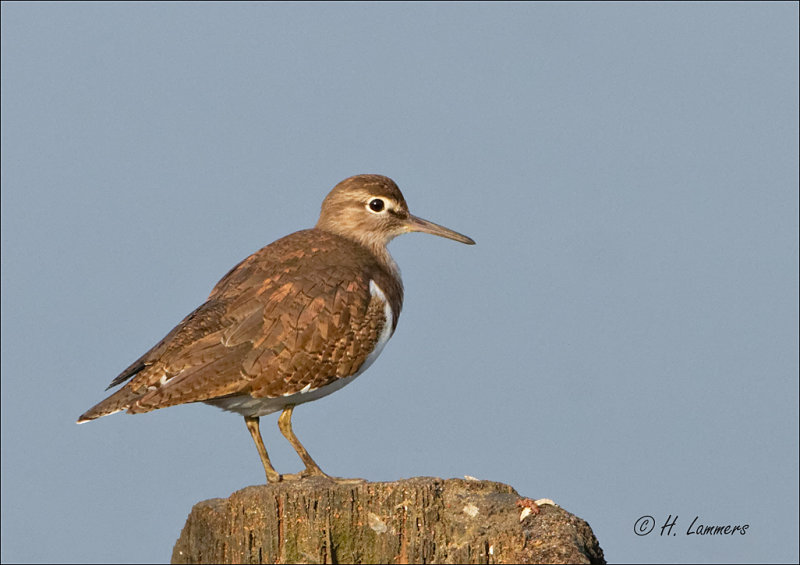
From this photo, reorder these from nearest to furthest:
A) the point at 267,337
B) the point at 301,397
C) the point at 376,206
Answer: the point at 267,337 < the point at 301,397 < the point at 376,206

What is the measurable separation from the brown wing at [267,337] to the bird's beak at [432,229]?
1.99 meters

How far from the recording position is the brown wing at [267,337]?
10.9m

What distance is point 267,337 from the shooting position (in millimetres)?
11242

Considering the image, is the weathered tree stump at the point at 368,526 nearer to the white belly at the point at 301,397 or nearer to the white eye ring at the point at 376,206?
the white belly at the point at 301,397

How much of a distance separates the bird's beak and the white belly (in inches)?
78.4

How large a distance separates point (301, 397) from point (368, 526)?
3372 mm

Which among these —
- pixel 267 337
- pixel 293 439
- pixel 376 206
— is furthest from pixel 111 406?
pixel 376 206

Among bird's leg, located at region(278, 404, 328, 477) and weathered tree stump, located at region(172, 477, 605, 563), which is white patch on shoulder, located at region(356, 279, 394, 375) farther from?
weathered tree stump, located at region(172, 477, 605, 563)

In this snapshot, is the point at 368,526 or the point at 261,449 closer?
the point at 368,526

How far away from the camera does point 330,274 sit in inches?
467

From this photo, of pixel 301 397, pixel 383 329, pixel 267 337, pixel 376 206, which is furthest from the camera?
pixel 376 206

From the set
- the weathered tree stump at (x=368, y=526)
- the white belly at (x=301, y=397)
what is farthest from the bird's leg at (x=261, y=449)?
the weathered tree stump at (x=368, y=526)

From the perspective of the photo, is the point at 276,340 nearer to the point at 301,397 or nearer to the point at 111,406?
the point at 301,397

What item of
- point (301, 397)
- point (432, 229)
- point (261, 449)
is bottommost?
point (261, 449)
